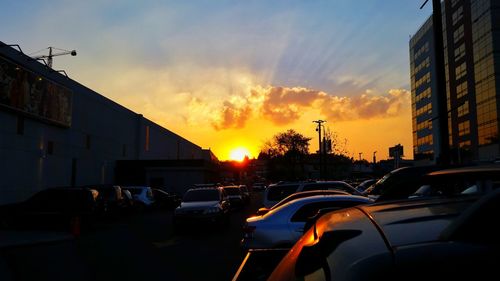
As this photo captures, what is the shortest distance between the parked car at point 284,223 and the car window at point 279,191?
8865 mm

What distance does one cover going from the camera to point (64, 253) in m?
13.6

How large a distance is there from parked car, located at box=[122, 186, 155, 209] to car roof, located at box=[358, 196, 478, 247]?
3046 centimetres

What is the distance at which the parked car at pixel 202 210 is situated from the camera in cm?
1959

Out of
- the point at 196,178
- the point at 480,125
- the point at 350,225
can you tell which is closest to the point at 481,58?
the point at 480,125

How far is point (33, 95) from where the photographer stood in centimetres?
3200

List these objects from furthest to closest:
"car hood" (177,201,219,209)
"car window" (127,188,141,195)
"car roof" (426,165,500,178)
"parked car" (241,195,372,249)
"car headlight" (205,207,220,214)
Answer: "car window" (127,188,141,195) → "car hood" (177,201,219,209) → "car headlight" (205,207,220,214) → "parked car" (241,195,372,249) → "car roof" (426,165,500,178)

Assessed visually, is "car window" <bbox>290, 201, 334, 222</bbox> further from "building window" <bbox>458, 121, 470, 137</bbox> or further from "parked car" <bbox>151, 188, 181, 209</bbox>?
"building window" <bbox>458, 121, 470, 137</bbox>

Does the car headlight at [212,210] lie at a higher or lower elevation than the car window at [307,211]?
lower

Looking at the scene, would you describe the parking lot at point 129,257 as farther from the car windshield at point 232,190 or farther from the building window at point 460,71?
the building window at point 460,71

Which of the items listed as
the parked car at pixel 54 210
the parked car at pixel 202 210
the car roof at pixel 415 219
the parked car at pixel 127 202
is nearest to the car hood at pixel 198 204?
the parked car at pixel 202 210

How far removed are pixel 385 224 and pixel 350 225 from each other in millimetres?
186

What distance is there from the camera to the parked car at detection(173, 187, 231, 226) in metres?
19.6

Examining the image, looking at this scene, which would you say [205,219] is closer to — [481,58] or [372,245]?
[372,245]

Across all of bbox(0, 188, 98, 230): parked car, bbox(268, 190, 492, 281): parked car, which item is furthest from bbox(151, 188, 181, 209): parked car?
bbox(268, 190, 492, 281): parked car
